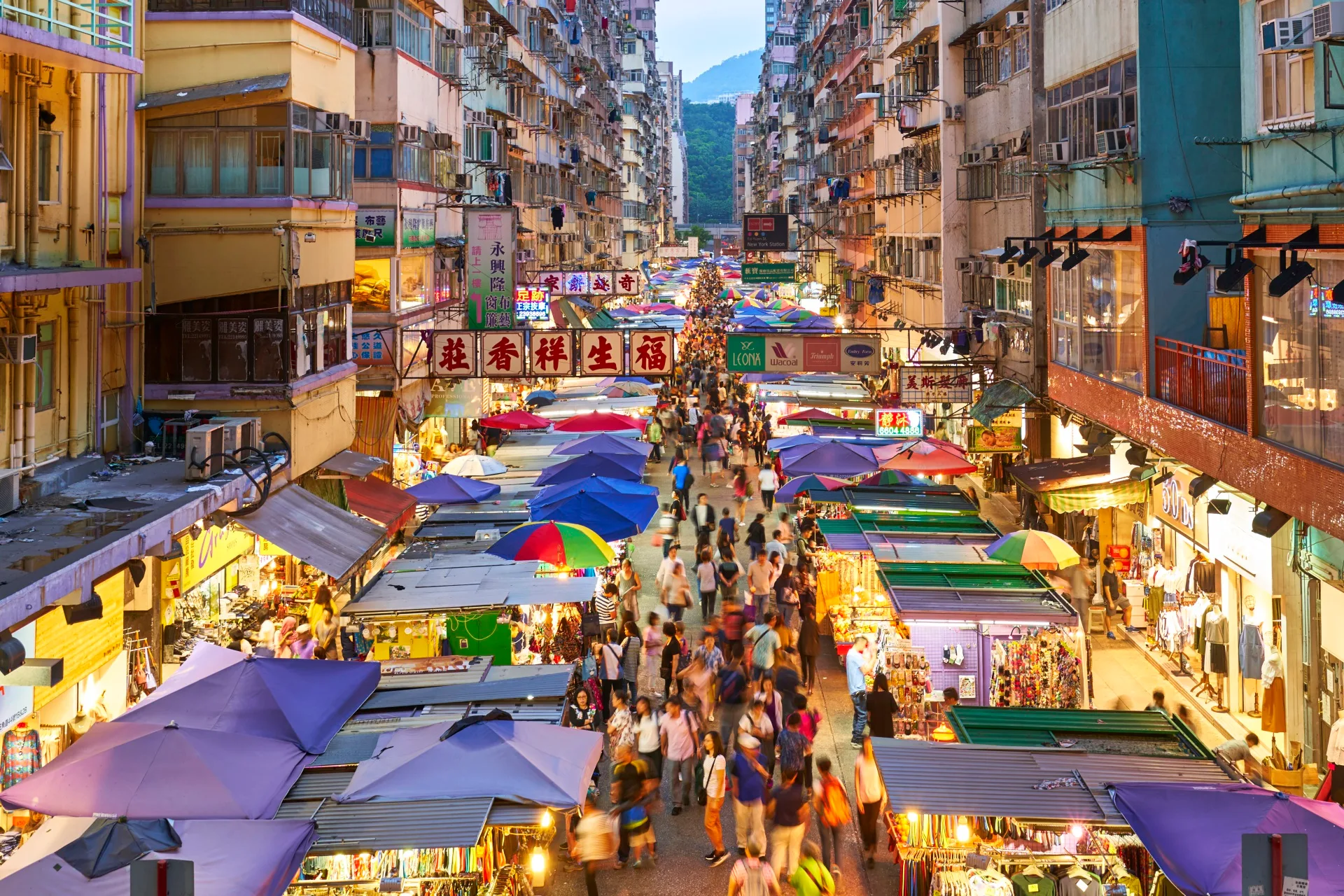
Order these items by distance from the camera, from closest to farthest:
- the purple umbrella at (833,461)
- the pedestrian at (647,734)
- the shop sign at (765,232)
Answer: the pedestrian at (647,734), the purple umbrella at (833,461), the shop sign at (765,232)

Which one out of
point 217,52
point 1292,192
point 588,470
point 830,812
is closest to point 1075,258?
point 1292,192

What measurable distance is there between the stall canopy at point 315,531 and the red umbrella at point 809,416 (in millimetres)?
14399

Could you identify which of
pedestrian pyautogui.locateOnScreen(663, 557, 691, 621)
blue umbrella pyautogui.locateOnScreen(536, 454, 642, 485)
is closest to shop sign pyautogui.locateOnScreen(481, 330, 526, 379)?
blue umbrella pyautogui.locateOnScreen(536, 454, 642, 485)

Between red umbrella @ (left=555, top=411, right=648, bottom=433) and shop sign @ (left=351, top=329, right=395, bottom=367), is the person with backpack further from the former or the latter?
red umbrella @ (left=555, top=411, right=648, bottom=433)

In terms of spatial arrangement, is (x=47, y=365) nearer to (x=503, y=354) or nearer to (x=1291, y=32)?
(x=503, y=354)

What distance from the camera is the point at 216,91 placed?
17438 mm

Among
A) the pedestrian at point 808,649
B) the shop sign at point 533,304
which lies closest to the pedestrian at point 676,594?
the pedestrian at point 808,649

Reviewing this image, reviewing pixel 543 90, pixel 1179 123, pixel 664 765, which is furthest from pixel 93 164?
pixel 543 90

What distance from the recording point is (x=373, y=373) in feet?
89.9

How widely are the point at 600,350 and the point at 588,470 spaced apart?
2.16 meters

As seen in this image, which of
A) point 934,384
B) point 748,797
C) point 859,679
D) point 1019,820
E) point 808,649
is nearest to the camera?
point 1019,820

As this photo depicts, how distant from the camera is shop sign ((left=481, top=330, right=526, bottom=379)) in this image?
2338 cm

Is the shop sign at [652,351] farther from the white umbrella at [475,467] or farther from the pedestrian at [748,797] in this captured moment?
the pedestrian at [748,797]

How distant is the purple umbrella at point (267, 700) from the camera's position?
1073 centimetres
